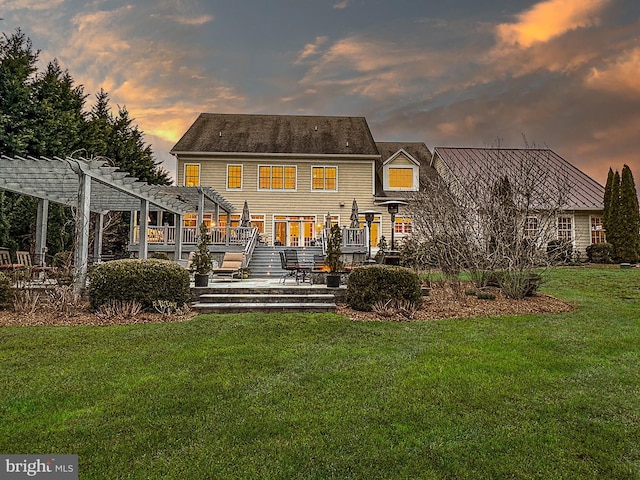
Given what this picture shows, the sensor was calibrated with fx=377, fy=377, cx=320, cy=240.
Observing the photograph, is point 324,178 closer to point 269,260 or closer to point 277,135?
point 277,135

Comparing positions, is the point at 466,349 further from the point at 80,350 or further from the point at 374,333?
the point at 80,350

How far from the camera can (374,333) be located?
6238mm

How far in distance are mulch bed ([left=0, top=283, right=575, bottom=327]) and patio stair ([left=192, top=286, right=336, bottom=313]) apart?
417 millimetres

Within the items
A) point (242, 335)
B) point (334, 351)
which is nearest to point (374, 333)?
point (334, 351)

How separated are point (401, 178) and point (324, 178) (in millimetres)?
4551

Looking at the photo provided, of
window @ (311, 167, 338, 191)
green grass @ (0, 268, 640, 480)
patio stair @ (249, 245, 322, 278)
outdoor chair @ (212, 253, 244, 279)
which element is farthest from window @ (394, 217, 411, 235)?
green grass @ (0, 268, 640, 480)

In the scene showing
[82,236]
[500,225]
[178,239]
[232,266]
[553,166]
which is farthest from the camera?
[553,166]

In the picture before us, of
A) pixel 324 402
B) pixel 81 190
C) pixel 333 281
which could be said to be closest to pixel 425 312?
pixel 333 281

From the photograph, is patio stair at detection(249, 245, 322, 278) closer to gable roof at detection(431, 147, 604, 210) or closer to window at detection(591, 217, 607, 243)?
A: gable roof at detection(431, 147, 604, 210)

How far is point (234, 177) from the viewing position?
838 inches

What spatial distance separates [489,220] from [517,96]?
401 inches

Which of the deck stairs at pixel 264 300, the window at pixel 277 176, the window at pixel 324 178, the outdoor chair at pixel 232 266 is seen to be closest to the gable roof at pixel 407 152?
the window at pixel 324 178

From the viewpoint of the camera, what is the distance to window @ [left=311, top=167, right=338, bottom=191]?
70.2ft

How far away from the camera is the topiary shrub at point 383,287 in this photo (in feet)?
26.5
